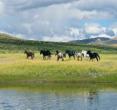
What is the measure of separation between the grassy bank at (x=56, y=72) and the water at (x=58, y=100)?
12.5 metres

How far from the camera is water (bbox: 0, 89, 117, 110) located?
5681cm

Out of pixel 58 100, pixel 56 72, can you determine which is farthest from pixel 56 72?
pixel 58 100

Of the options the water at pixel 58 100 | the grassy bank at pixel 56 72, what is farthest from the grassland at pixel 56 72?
the water at pixel 58 100

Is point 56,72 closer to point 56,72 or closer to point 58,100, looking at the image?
point 56,72

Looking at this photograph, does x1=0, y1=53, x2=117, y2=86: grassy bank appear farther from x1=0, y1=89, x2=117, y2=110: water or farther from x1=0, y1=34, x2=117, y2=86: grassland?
x1=0, y1=89, x2=117, y2=110: water

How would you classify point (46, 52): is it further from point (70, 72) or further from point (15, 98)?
point (15, 98)

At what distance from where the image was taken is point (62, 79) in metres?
89.0

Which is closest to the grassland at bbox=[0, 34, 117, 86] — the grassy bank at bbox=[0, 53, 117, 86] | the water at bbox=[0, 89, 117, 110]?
the grassy bank at bbox=[0, 53, 117, 86]

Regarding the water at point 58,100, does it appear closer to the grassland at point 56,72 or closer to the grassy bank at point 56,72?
the grassland at point 56,72

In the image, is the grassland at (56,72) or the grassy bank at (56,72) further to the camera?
the grassy bank at (56,72)

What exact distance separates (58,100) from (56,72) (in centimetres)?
2890

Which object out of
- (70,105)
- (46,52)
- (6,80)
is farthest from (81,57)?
(70,105)

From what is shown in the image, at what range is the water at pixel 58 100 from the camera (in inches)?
2237

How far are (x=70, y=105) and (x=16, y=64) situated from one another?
135 ft
